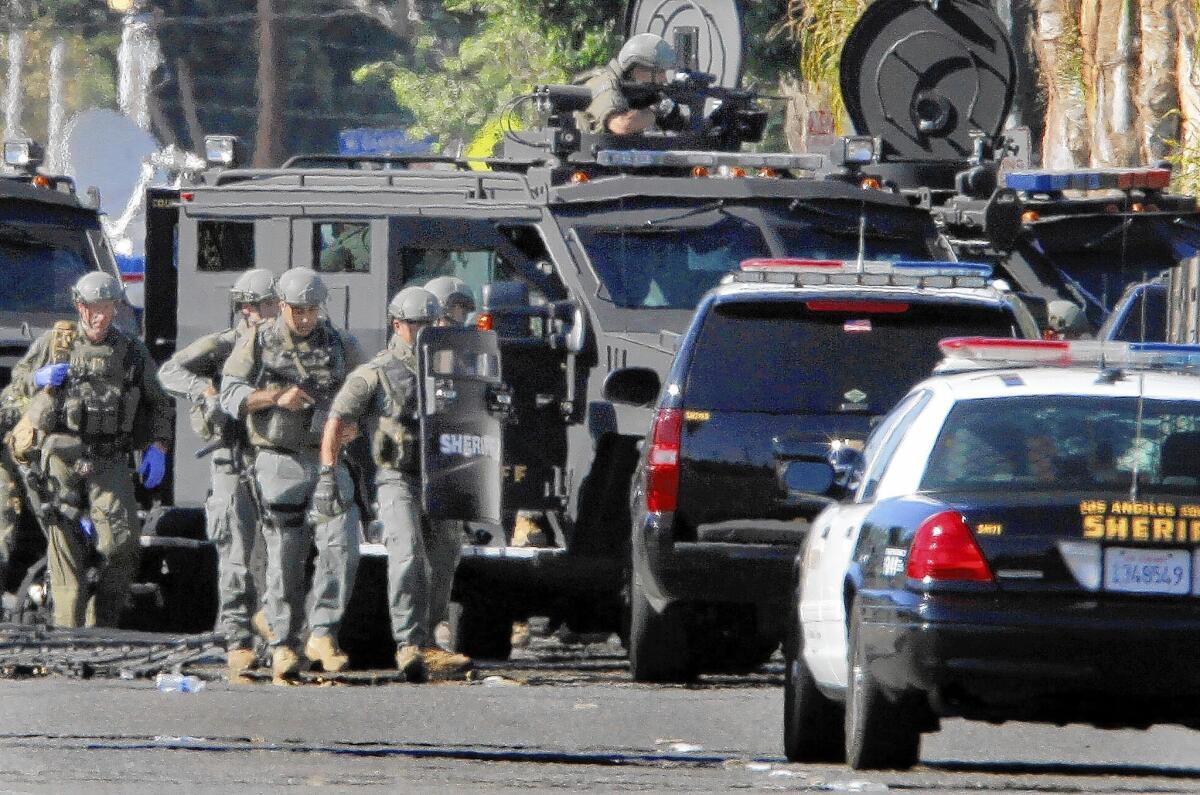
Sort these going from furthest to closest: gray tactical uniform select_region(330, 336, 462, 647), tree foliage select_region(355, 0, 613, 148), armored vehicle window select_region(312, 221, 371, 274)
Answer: tree foliage select_region(355, 0, 613, 148) < armored vehicle window select_region(312, 221, 371, 274) < gray tactical uniform select_region(330, 336, 462, 647)

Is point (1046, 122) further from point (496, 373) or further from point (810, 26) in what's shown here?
point (496, 373)

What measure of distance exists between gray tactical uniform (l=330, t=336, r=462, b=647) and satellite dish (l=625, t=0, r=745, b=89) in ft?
16.8

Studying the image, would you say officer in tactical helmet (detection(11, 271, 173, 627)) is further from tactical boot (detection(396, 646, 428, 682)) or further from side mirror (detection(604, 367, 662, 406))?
side mirror (detection(604, 367, 662, 406))

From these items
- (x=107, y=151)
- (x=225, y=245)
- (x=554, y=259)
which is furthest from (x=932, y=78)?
(x=107, y=151)

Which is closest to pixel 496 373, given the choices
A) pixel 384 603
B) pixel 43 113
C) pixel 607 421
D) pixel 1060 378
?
pixel 607 421

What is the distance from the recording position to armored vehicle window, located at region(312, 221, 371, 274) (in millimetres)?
15297

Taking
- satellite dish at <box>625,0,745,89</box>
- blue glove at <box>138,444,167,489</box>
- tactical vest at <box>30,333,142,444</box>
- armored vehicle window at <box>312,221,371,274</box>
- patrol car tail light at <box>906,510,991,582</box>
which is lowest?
blue glove at <box>138,444,167,489</box>

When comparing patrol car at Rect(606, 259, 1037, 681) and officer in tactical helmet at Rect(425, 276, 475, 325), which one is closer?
patrol car at Rect(606, 259, 1037, 681)

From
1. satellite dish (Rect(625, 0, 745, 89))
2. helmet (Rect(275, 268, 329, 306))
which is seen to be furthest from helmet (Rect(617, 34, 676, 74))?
helmet (Rect(275, 268, 329, 306))

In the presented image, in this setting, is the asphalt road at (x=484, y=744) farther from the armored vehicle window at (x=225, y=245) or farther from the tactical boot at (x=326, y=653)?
the armored vehicle window at (x=225, y=245)


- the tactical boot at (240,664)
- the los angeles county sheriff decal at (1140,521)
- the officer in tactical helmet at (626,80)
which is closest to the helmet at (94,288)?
the tactical boot at (240,664)

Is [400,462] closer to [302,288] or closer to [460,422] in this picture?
[460,422]

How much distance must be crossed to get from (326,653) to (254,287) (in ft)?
6.34

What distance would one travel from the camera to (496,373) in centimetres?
1400
